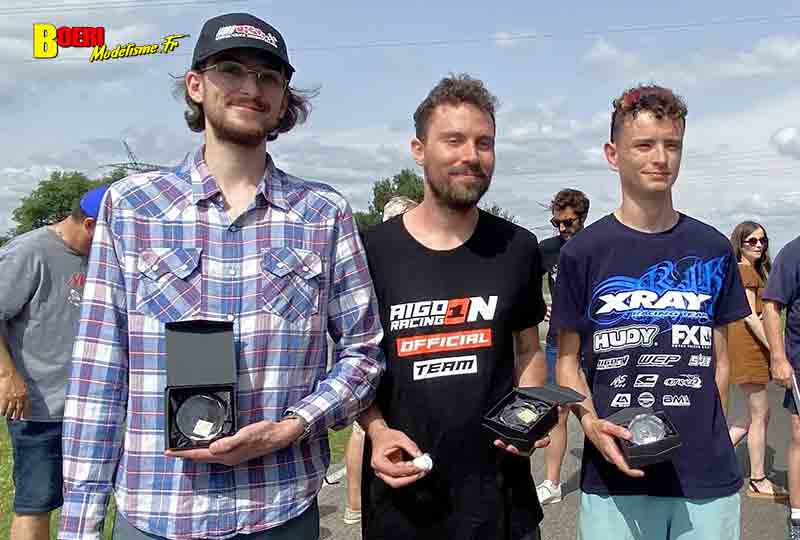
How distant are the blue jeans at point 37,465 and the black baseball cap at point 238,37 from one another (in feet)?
9.84

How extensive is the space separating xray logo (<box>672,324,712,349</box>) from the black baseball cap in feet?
5.61

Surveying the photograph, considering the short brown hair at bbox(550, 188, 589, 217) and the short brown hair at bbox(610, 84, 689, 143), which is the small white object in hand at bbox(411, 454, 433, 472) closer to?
the short brown hair at bbox(610, 84, 689, 143)

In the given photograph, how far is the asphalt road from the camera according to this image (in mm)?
5141

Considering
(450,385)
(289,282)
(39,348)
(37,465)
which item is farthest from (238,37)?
(37,465)

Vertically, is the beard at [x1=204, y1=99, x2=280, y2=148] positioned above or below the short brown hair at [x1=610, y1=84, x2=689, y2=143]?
below

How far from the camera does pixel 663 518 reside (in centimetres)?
281

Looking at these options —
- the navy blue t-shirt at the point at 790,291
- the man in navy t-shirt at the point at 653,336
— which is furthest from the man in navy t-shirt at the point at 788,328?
the man in navy t-shirt at the point at 653,336

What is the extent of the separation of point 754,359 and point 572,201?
6.64 ft

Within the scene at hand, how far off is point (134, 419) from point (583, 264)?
171 centimetres

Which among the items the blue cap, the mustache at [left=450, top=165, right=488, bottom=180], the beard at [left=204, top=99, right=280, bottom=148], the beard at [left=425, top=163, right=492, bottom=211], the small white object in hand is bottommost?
the small white object in hand

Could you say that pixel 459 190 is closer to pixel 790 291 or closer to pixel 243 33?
pixel 243 33

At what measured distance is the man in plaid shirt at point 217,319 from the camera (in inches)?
85.5

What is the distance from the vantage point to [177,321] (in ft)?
7.00

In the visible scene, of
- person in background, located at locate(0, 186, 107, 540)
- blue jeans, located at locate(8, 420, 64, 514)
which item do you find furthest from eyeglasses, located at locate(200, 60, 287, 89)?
blue jeans, located at locate(8, 420, 64, 514)
